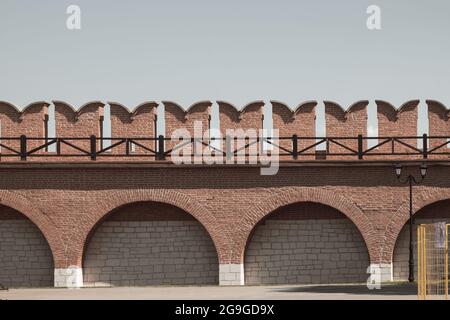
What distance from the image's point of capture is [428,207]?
3164 cm

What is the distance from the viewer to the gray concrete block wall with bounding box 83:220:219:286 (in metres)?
31.6

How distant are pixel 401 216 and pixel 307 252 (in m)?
2.95

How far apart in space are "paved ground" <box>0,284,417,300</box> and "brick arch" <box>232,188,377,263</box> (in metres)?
1.57

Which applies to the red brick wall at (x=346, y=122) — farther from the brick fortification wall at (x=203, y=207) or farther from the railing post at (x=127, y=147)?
the railing post at (x=127, y=147)

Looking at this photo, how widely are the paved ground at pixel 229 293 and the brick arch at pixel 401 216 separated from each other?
5.21ft

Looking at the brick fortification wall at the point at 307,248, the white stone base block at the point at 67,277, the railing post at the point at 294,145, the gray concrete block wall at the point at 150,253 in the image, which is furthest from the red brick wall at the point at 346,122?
the white stone base block at the point at 67,277

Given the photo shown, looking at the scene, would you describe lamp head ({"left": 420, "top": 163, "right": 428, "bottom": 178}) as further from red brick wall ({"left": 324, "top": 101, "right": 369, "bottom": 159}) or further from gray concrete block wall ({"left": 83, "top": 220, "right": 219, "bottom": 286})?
gray concrete block wall ({"left": 83, "top": 220, "right": 219, "bottom": 286})

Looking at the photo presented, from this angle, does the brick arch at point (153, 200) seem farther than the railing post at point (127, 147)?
No

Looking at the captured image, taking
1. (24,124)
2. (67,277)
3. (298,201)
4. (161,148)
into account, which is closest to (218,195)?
(161,148)

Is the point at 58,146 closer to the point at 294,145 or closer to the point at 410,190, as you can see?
the point at 294,145

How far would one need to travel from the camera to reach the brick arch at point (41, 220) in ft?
102

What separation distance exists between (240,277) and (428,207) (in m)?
5.95

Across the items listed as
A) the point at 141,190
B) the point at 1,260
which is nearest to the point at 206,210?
the point at 141,190

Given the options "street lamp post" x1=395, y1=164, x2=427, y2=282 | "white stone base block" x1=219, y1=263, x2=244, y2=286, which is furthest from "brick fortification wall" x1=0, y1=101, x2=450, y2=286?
"street lamp post" x1=395, y1=164, x2=427, y2=282
